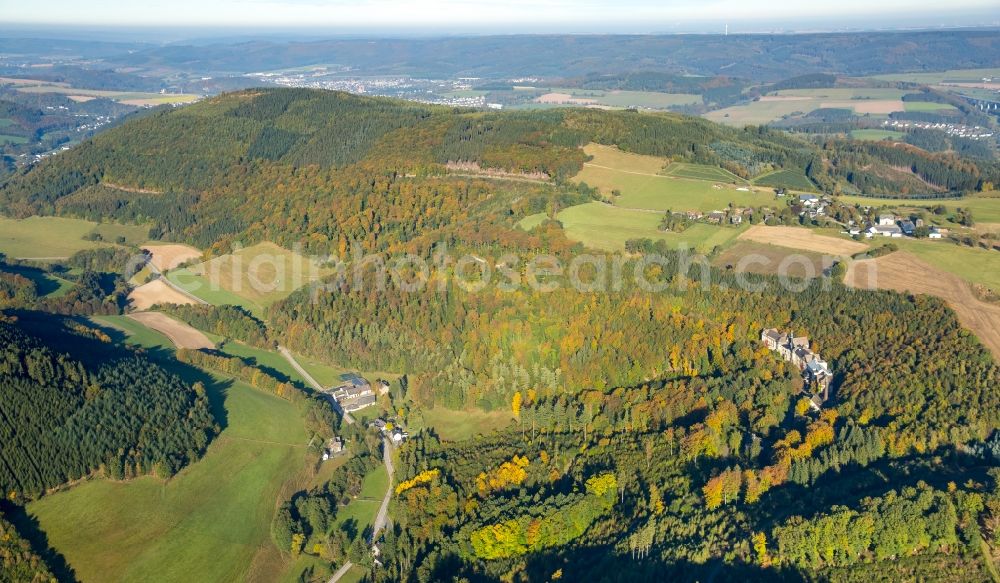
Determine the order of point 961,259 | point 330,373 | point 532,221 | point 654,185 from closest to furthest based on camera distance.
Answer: point 961,259 → point 330,373 → point 532,221 → point 654,185

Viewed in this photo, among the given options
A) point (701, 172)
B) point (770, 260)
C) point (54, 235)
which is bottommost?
point (54, 235)

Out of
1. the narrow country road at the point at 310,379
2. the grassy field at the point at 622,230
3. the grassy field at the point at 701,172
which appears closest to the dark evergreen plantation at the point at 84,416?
the narrow country road at the point at 310,379

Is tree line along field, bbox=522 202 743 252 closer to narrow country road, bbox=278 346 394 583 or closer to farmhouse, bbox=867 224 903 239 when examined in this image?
farmhouse, bbox=867 224 903 239

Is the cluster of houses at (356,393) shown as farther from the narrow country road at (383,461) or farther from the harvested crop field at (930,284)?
the harvested crop field at (930,284)

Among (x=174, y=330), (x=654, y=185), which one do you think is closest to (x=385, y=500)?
(x=174, y=330)

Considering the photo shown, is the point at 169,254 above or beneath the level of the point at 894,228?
beneath

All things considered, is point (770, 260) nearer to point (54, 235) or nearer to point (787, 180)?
point (787, 180)
